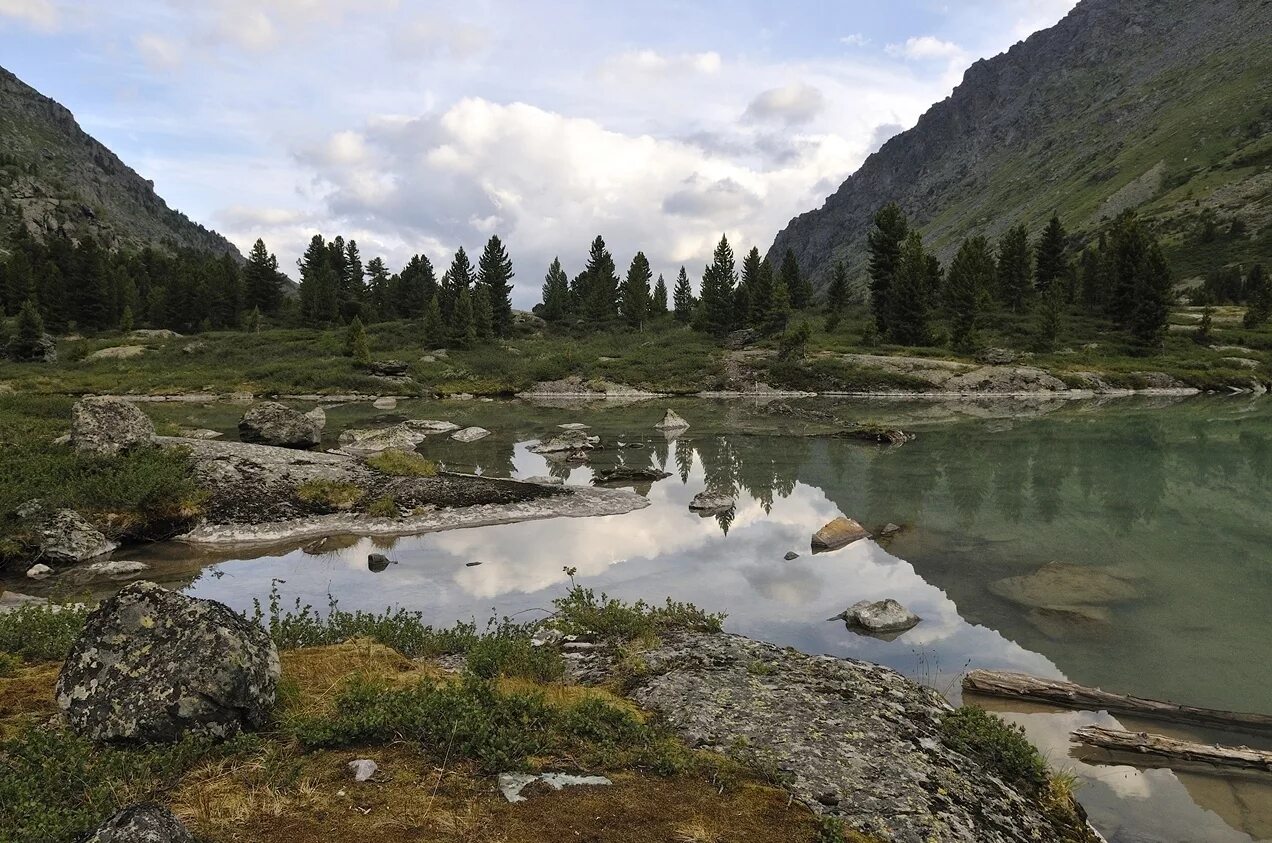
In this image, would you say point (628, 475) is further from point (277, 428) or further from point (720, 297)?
point (720, 297)

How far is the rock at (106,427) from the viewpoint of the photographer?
2077cm

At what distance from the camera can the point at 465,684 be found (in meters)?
7.69

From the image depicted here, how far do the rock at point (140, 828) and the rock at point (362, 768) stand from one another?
5.15 feet

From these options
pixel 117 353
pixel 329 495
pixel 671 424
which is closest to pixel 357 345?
pixel 117 353

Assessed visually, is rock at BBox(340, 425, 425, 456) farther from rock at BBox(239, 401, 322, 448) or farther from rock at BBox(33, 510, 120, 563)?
rock at BBox(33, 510, 120, 563)

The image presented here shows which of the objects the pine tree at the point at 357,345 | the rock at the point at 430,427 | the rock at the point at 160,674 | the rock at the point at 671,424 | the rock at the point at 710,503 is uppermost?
the pine tree at the point at 357,345

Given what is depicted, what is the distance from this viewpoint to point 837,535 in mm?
19875

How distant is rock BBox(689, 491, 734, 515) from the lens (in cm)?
2358

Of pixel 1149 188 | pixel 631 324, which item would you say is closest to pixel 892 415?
pixel 631 324

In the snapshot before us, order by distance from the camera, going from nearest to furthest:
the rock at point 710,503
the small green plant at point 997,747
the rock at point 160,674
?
the rock at point 160,674
the small green plant at point 997,747
the rock at point 710,503

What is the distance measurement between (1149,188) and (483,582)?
806ft

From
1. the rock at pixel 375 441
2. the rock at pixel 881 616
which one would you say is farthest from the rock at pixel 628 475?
the rock at pixel 881 616

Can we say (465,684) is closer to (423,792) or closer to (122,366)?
(423,792)

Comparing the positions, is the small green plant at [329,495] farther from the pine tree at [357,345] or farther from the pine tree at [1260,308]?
the pine tree at [1260,308]
